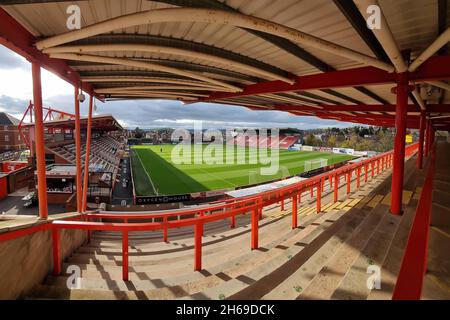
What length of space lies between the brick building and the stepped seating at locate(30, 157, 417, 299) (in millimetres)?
67626

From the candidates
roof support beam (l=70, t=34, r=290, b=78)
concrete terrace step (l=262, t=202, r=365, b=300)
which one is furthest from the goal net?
concrete terrace step (l=262, t=202, r=365, b=300)

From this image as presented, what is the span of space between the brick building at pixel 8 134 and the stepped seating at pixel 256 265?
6763cm

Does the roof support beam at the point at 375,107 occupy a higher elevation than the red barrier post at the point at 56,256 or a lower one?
higher

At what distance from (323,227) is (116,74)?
684cm

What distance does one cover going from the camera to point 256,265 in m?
3.51

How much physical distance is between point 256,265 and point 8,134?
71.9 metres

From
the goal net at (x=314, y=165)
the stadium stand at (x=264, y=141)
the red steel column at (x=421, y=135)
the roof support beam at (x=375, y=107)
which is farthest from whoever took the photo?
the stadium stand at (x=264, y=141)

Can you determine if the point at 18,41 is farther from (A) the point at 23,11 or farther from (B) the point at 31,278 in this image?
(B) the point at 31,278

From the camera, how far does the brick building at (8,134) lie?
52791 millimetres

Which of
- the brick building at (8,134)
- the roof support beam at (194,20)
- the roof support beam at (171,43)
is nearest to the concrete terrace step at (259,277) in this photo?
the roof support beam at (194,20)

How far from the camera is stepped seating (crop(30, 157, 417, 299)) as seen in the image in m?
2.90

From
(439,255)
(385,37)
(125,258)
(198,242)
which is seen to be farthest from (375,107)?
(125,258)

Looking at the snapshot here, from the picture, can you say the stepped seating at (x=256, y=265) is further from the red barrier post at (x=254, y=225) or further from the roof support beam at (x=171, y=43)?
the roof support beam at (x=171, y=43)
